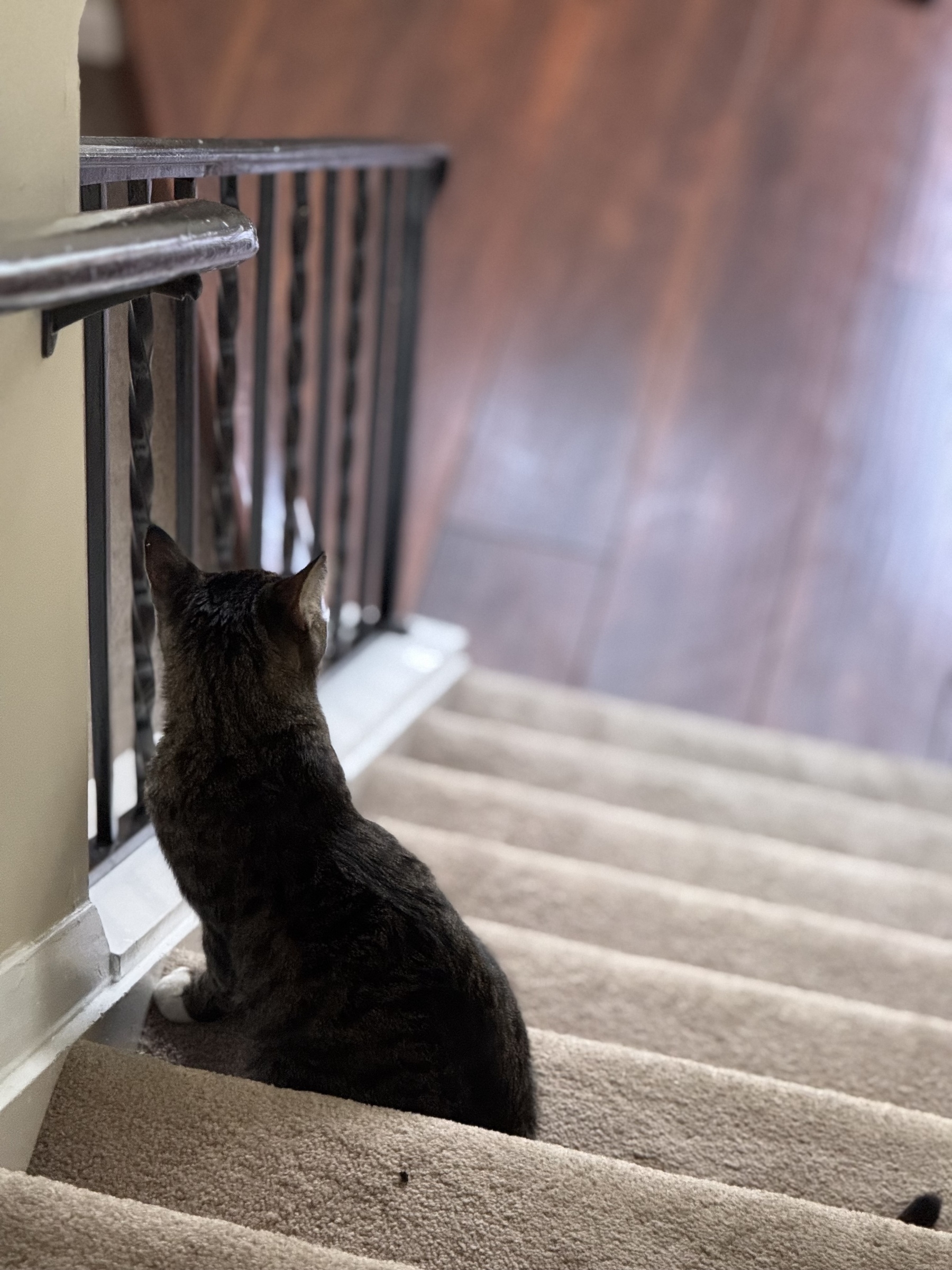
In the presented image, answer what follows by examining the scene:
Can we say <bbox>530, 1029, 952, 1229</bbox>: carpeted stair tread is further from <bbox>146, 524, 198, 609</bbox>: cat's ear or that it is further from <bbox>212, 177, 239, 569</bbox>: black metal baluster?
<bbox>212, 177, 239, 569</bbox>: black metal baluster

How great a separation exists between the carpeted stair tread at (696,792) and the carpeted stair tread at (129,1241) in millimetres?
1373

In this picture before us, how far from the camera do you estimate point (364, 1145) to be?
111cm

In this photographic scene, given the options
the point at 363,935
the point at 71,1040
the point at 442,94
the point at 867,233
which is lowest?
the point at 71,1040

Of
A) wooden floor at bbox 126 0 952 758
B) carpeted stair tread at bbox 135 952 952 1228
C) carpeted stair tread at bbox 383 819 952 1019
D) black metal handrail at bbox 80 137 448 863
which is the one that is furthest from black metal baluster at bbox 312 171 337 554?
wooden floor at bbox 126 0 952 758

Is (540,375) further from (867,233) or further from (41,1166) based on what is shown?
(41,1166)

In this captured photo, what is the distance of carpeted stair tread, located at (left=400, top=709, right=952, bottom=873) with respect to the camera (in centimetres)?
234

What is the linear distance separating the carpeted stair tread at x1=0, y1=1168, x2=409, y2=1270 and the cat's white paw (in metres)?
0.41

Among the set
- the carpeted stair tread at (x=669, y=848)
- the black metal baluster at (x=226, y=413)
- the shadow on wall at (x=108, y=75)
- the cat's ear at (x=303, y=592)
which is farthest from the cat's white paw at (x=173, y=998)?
the shadow on wall at (x=108, y=75)

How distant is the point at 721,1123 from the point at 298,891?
51cm

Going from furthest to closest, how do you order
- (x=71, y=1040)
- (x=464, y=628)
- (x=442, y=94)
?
(x=442, y=94)
(x=464, y=628)
(x=71, y=1040)

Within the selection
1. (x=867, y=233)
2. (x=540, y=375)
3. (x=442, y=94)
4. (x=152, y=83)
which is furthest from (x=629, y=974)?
(x=152, y=83)

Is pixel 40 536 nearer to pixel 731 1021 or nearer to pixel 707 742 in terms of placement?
pixel 731 1021

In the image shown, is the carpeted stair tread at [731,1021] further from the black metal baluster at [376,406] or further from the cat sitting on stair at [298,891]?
the black metal baluster at [376,406]

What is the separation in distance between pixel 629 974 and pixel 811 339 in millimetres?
2482
